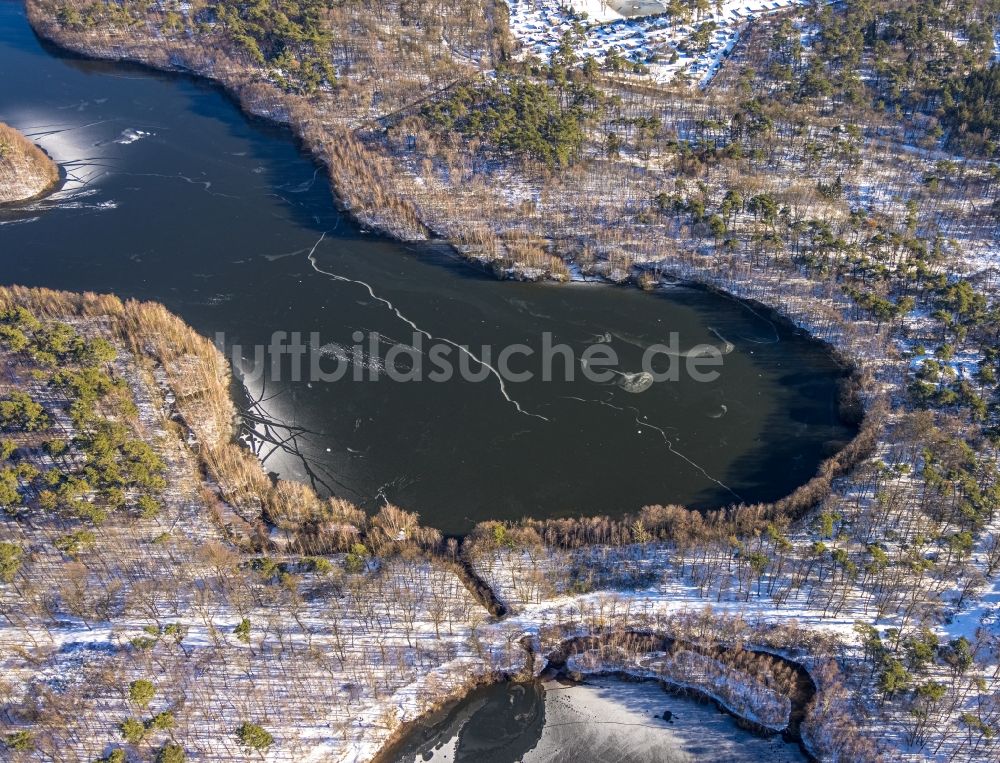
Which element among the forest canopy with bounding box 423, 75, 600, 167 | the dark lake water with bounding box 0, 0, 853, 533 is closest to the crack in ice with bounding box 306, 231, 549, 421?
the dark lake water with bounding box 0, 0, 853, 533

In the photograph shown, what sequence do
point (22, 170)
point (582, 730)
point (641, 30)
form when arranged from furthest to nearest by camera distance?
1. point (641, 30)
2. point (22, 170)
3. point (582, 730)

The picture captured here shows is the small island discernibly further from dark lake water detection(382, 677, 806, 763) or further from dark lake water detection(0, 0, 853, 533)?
dark lake water detection(382, 677, 806, 763)

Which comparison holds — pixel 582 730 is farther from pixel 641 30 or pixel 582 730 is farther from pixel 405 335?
pixel 641 30

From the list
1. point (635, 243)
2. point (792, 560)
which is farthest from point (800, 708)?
point (635, 243)

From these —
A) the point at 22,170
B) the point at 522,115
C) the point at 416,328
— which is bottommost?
the point at 416,328

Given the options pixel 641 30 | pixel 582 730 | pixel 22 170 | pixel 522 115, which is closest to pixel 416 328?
pixel 522 115

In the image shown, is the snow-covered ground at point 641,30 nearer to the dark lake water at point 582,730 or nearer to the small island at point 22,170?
the small island at point 22,170

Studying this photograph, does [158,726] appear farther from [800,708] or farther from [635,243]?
[635,243]
